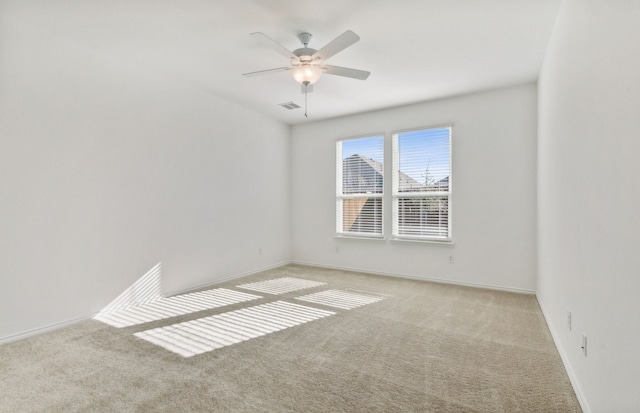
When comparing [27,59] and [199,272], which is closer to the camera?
[27,59]

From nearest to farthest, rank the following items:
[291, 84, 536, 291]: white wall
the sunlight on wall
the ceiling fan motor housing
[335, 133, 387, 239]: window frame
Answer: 1. the ceiling fan motor housing
2. the sunlight on wall
3. [291, 84, 536, 291]: white wall
4. [335, 133, 387, 239]: window frame

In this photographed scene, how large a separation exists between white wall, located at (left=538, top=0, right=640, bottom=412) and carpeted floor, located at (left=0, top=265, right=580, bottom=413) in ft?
1.27

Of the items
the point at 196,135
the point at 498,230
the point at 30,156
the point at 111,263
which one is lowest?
the point at 111,263

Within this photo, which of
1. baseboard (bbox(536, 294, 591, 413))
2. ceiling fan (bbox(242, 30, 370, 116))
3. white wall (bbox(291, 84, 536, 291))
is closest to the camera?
baseboard (bbox(536, 294, 591, 413))

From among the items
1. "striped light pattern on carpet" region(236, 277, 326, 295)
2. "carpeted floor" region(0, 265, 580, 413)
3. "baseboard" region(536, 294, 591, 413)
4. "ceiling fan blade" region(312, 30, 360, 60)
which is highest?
"ceiling fan blade" region(312, 30, 360, 60)

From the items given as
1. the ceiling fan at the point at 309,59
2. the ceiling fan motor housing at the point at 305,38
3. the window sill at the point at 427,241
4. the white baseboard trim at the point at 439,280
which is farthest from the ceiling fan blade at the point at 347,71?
the white baseboard trim at the point at 439,280

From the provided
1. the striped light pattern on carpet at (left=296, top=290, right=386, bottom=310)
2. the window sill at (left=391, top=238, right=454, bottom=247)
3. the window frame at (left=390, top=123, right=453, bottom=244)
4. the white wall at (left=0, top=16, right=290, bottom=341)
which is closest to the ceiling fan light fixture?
the white wall at (left=0, top=16, right=290, bottom=341)

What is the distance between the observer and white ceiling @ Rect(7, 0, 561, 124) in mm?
2461

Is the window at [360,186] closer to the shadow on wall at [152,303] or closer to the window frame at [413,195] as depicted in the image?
the window frame at [413,195]

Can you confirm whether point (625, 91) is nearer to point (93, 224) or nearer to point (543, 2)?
point (543, 2)

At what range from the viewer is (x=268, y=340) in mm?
2686

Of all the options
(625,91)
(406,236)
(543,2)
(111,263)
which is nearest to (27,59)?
(111,263)

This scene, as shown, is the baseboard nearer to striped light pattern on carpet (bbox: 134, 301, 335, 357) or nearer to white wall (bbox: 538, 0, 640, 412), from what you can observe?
white wall (bbox: 538, 0, 640, 412)

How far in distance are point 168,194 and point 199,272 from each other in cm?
120
